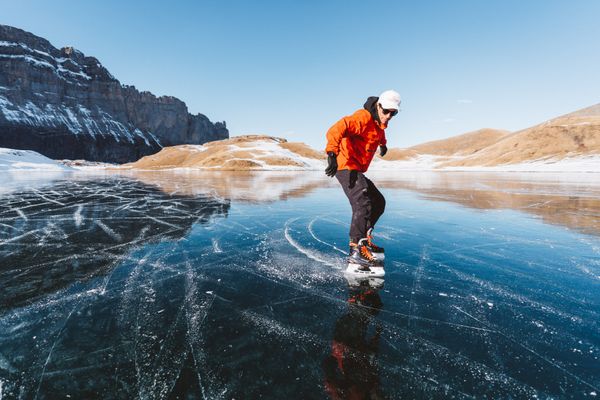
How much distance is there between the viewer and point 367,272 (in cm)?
363

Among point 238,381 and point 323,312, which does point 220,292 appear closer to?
point 323,312

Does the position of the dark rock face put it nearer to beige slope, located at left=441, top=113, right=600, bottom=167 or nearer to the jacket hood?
beige slope, located at left=441, top=113, right=600, bottom=167

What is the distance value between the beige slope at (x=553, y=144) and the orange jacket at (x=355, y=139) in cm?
5465

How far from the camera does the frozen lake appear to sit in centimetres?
185

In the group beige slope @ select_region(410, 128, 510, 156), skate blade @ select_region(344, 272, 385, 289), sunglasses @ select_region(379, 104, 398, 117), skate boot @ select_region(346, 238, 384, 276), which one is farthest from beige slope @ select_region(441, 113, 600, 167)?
skate blade @ select_region(344, 272, 385, 289)

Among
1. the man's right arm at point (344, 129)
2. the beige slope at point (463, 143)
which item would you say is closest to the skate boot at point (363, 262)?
the man's right arm at point (344, 129)

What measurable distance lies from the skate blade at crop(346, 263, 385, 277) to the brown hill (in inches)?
2171

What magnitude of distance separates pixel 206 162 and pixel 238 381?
6996 cm

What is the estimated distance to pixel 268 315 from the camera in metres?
2.65

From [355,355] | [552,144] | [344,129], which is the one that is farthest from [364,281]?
[552,144]

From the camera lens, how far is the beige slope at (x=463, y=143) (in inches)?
4421

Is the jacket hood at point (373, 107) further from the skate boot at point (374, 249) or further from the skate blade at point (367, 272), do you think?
the skate blade at point (367, 272)

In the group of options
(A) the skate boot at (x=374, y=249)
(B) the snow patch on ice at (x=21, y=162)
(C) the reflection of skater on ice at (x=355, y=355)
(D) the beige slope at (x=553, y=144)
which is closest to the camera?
(C) the reflection of skater on ice at (x=355, y=355)

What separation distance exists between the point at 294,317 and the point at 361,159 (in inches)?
96.8
